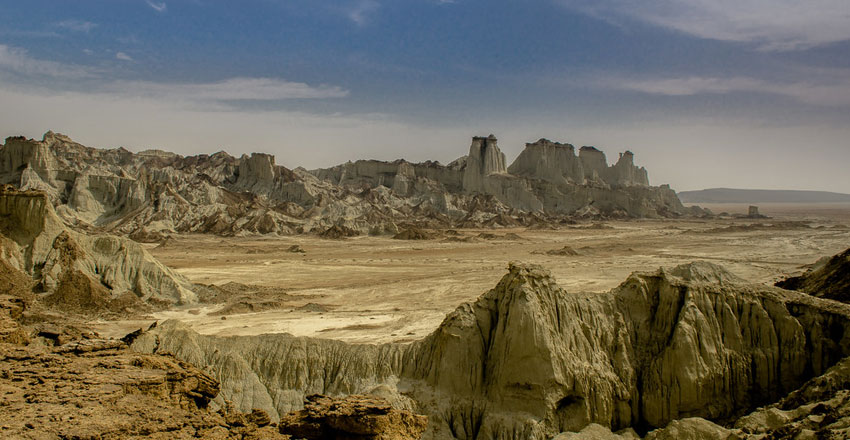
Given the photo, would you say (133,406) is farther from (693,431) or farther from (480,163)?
(480,163)

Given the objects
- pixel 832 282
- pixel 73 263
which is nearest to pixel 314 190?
pixel 73 263

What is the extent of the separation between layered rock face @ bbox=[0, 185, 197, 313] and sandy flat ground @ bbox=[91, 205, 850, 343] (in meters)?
2.45

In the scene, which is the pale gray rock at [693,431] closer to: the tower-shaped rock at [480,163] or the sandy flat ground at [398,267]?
the sandy flat ground at [398,267]

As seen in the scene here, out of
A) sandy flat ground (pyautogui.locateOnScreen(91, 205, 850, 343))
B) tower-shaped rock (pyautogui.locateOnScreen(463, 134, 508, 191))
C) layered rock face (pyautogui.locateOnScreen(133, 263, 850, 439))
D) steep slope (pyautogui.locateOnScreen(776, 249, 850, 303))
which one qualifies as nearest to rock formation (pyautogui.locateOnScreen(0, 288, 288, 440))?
layered rock face (pyautogui.locateOnScreen(133, 263, 850, 439))

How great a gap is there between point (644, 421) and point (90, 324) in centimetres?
2114

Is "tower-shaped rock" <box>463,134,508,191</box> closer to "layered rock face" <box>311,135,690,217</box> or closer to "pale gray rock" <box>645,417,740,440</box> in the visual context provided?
"layered rock face" <box>311,135,690,217</box>

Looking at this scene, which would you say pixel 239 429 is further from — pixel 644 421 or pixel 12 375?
pixel 644 421

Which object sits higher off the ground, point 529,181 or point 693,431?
point 529,181

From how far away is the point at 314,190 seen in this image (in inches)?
4237

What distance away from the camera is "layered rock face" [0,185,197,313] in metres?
24.0

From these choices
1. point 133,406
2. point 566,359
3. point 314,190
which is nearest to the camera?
point 133,406

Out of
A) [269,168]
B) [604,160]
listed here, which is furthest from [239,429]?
[604,160]

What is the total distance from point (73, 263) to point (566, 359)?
24.0 m

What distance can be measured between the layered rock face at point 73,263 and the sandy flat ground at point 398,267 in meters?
2.45
